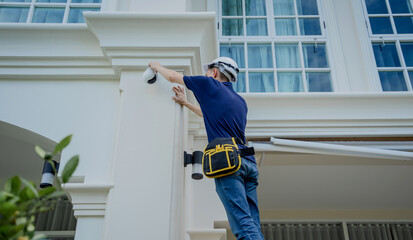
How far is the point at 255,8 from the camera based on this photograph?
14.9 feet

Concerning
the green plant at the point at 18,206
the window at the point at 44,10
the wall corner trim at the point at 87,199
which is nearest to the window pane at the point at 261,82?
the window at the point at 44,10

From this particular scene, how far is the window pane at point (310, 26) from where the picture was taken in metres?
4.36

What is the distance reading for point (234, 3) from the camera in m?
4.59

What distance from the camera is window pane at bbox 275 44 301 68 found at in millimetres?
4166

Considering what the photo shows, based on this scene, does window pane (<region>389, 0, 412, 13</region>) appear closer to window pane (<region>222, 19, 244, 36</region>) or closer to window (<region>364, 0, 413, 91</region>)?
window (<region>364, 0, 413, 91</region>)

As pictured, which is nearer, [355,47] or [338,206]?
[355,47]

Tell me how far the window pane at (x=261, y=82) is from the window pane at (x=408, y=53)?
4.68 ft

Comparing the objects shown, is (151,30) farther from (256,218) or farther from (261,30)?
(261,30)

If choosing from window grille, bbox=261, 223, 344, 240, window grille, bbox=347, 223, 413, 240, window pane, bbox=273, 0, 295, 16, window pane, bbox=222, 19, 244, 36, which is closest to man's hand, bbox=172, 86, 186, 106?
window pane, bbox=222, 19, 244, 36

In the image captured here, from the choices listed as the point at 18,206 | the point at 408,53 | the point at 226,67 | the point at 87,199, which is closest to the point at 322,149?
the point at 226,67

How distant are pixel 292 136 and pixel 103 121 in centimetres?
174

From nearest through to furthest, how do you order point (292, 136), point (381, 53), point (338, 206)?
point (292, 136) → point (381, 53) → point (338, 206)

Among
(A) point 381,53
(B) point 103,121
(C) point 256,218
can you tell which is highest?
(A) point 381,53

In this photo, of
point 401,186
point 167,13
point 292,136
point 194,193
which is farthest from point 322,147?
point 401,186
